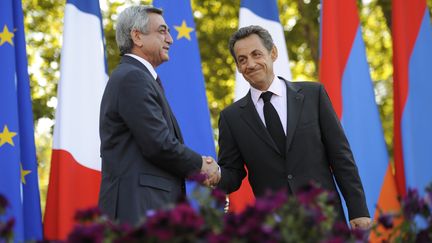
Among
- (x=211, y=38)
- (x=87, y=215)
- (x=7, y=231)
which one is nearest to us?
(x=7, y=231)

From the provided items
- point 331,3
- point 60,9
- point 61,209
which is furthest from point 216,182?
point 60,9

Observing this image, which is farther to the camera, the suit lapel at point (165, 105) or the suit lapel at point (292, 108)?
the suit lapel at point (292, 108)

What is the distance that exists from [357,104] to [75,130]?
2.38m

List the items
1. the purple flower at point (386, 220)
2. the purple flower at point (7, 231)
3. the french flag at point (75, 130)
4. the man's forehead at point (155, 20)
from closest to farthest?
the purple flower at point (7, 231) → the purple flower at point (386, 220) → the man's forehead at point (155, 20) → the french flag at point (75, 130)

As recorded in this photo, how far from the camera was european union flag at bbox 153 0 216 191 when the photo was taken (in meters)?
6.14

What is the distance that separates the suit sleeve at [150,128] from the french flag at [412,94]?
2966 mm

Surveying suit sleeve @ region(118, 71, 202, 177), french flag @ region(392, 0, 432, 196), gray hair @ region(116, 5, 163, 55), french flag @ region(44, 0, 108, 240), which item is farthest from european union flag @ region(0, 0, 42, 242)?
french flag @ region(392, 0, 432, 196)

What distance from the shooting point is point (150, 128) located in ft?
12.3

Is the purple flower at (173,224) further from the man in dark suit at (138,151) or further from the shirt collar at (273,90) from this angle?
the shirt collar at (273,90)

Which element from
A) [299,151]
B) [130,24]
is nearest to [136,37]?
[130,24]

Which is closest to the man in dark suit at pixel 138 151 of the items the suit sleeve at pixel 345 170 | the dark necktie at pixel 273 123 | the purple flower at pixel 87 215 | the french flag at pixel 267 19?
the dark necktie at pixel 273 123

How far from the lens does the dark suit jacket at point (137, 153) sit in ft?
12.4

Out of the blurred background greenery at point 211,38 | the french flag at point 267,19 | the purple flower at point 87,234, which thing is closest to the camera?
the purple flower at point 87,234

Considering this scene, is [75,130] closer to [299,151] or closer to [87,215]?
[299,151]
